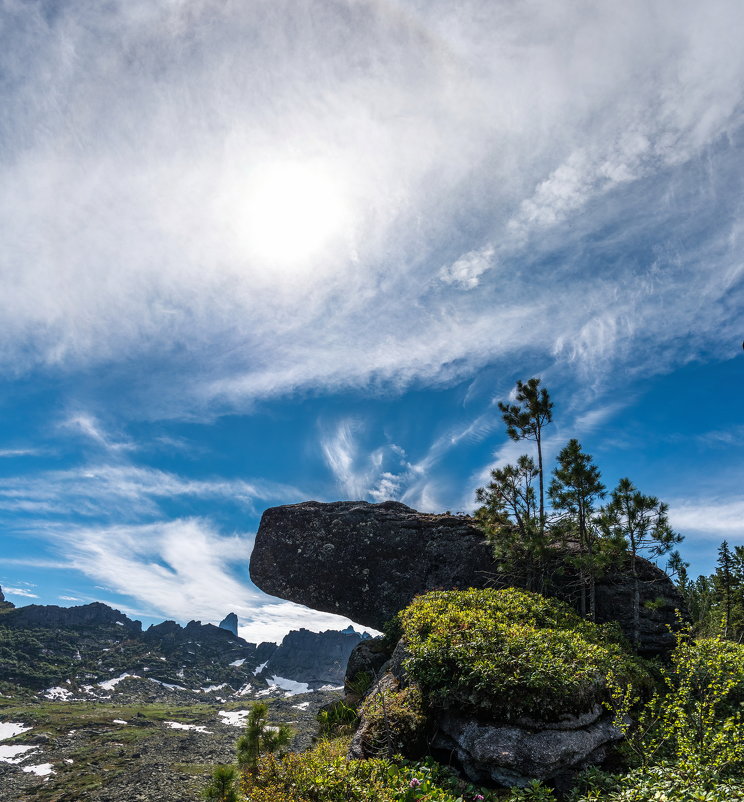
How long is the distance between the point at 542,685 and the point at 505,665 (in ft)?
3.03

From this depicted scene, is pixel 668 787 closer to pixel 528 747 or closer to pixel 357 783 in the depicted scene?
pixel 528 747

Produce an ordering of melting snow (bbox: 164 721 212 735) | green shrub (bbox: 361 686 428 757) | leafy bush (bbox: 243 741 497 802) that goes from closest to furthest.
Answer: leafy bush (bbox: 243 741 497 802), green shrub (bbox: 361 686 428 757), melting snow (bbox: 164 721 212 735)

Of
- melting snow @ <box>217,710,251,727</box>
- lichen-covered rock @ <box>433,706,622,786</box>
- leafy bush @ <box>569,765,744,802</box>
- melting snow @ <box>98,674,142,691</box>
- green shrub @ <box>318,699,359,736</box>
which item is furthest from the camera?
melting snow @ <box>98,674,142,691</box>

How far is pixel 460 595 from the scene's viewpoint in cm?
1695

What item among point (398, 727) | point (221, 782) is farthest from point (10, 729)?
point (398, 727)

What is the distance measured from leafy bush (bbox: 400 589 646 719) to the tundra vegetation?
0.04m

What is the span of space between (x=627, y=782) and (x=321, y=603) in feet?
67.6

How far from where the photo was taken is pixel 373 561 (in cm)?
2588

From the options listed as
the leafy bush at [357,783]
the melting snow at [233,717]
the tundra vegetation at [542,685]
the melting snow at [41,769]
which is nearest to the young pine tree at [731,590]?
the tundra vegetation at [542,685]

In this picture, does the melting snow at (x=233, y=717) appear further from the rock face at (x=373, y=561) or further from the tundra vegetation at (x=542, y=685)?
the tundra vegetation at (x=542, y=685)

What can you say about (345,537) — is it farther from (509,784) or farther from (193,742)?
(193,742)

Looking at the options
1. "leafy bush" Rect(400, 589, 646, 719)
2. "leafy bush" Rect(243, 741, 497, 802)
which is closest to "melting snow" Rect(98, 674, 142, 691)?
"leafy bush" Rect(400, 589, 646, 719)

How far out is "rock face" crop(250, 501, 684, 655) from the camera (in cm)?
2353

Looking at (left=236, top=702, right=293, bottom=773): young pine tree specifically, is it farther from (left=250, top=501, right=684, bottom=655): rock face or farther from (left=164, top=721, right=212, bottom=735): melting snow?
(left=164, top=721, right=212, bottom=735): melting snow
